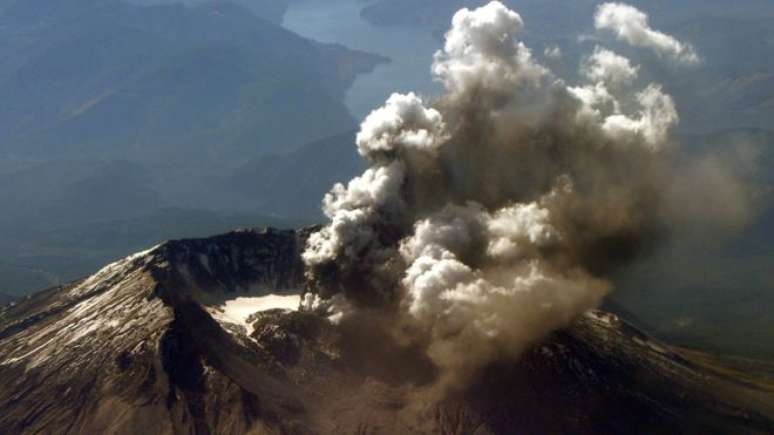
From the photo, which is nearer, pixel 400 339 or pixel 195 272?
pixel 400 339

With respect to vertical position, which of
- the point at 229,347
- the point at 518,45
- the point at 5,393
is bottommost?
the point at 5,393

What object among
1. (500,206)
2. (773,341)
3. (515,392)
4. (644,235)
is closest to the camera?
(515,392)

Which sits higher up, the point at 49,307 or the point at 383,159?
the point at 383,159

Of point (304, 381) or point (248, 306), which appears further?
point (248, 306)

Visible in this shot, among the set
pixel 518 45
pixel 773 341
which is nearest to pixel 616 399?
pixel 518 45

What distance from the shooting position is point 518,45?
435 feet

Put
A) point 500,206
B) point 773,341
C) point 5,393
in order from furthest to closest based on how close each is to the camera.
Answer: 1. point 773,341
2. point 500,206
3. point 5,393

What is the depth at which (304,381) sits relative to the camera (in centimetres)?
11038

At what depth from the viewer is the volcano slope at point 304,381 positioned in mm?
102688

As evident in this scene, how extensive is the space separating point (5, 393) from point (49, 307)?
2624 cm

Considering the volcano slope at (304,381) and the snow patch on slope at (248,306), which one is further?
the snow patch on slope at (248,306)

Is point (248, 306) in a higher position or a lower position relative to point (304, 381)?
higher

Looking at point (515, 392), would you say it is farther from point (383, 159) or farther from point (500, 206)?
point (383, 159)

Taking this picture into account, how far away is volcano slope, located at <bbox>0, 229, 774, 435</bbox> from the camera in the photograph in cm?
10269
